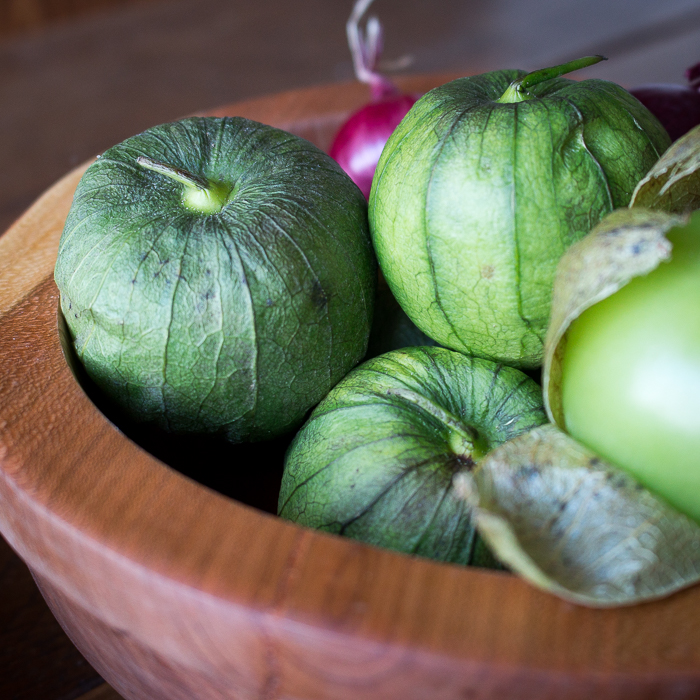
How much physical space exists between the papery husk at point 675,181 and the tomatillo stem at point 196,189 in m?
0.32

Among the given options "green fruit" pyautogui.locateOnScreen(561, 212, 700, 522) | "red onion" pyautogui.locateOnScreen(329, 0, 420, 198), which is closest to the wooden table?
"red onion" pyautogui.locateOnScreen(329, 0, 420, 198)

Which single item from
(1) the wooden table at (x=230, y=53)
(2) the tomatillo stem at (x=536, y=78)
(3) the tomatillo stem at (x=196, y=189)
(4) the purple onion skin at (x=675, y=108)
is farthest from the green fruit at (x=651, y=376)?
(1) the wooden table at (x=230, y=53)

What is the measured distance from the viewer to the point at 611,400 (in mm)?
451

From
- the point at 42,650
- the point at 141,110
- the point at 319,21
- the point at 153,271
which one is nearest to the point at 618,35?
the point at 319,21

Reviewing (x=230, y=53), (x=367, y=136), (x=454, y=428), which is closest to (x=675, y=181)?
(x=454, y=428)

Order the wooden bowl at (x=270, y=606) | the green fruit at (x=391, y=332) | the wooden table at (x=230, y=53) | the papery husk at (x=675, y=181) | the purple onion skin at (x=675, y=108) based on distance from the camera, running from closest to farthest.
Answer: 1. the wooden bowl at (x=270, y=606)
2. the papery husk at (x=675, y=181)
3. the green fruit at (x=391, y=332)
4. the purple onion skin at (x=675, y=108)
5. the wooden table at (x=230, y=53)

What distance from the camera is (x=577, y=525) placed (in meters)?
0.44

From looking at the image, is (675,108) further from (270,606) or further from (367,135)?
(270,606)

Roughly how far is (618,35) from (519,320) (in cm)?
155

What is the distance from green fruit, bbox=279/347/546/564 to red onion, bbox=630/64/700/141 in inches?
16.9

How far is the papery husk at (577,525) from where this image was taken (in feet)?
1.29

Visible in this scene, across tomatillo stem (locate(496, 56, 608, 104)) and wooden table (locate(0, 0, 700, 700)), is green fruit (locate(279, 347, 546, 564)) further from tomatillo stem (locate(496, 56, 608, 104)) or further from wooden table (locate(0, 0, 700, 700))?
wooden table (locate(0, 0, 700, 700))

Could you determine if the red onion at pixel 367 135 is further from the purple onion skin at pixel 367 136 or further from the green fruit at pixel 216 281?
the green fruit at pixel 216 281

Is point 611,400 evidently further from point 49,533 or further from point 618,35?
point 618,35
